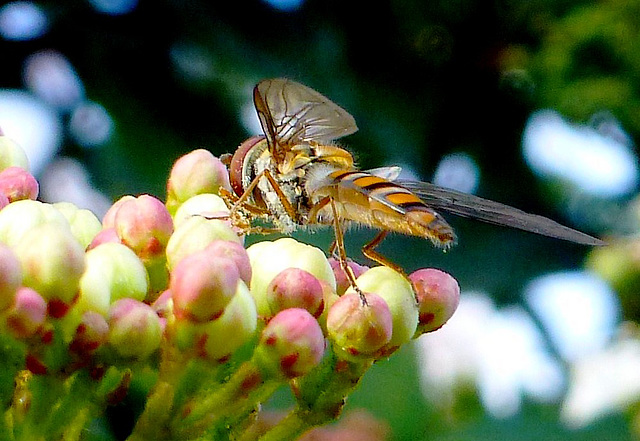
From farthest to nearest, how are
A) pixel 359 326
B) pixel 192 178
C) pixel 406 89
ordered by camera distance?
pixel 406 89 → pixel 192 178 → pixel 359 326

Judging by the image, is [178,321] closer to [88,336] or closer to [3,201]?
[88,336]

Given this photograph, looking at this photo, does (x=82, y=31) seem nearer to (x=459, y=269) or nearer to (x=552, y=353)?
(x=459, y=269)

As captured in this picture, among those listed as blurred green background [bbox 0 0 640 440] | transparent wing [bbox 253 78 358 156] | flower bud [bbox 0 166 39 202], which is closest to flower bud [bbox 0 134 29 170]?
flower bud [bbox 0 166 39 202]

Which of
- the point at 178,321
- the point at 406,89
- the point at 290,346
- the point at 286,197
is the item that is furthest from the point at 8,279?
the point at 406,89

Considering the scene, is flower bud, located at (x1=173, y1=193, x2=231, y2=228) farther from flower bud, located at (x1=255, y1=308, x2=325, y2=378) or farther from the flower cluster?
flower bud, located at (x1=255, y1=308, x2=325, y2=378)

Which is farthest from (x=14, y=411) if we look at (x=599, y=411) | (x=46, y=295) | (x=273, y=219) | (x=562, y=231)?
(x=599, y=411)

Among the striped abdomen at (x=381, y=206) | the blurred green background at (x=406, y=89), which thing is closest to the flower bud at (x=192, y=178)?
the striped abdomen at (x=381, y=206)

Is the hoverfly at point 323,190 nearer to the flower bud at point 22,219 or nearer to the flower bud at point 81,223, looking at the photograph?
the flower bud at point 81,223
